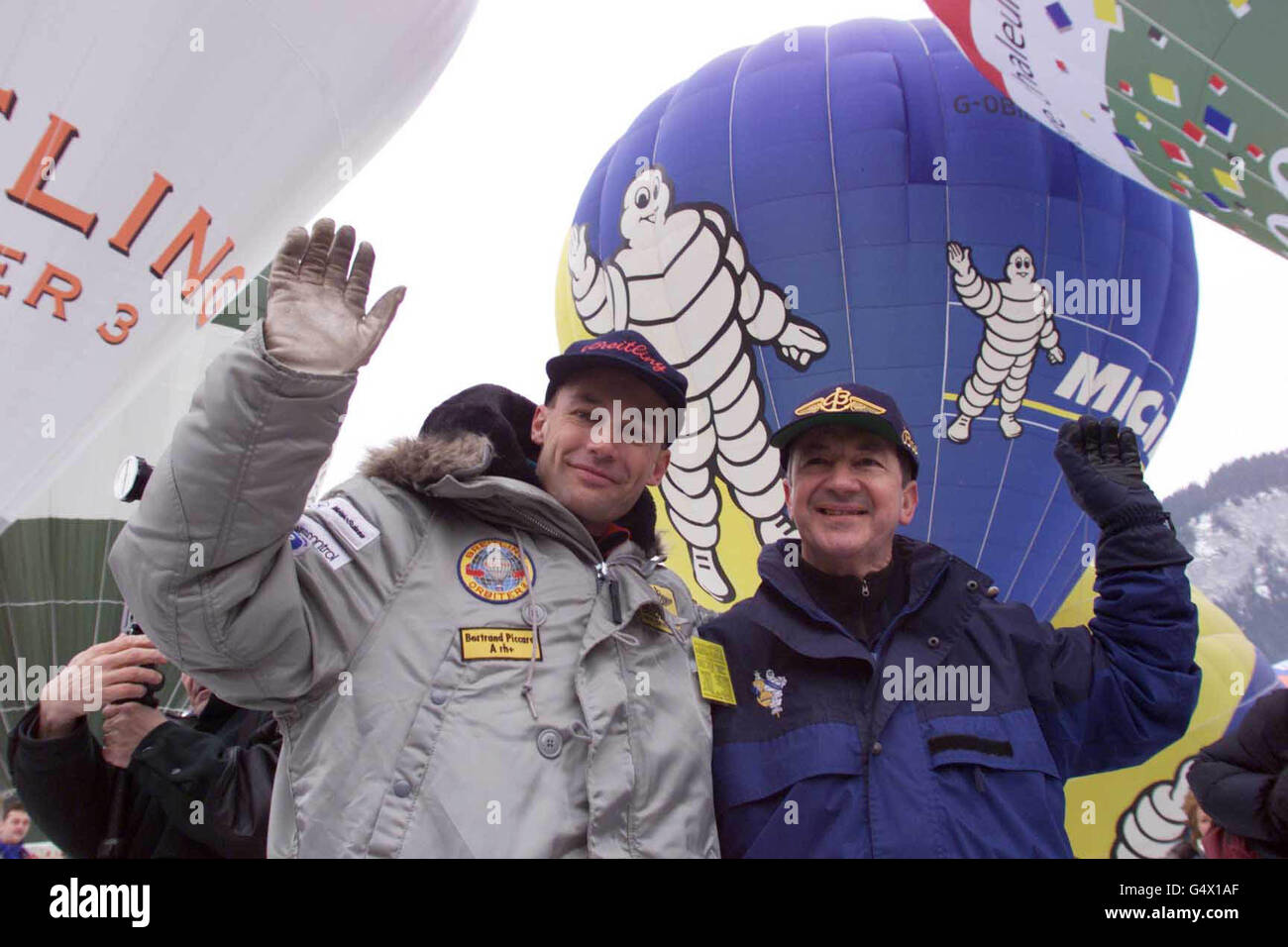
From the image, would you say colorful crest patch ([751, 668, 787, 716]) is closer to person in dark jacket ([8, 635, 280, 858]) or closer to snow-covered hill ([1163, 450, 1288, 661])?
person in dark jacket ([8, 635, 280, 858])

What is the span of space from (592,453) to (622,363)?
179 mm

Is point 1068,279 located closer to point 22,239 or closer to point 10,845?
point 22,239

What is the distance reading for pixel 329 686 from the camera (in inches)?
59.2

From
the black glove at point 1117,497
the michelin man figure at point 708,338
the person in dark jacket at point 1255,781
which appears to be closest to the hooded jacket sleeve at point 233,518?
the black glove at point 1117,497

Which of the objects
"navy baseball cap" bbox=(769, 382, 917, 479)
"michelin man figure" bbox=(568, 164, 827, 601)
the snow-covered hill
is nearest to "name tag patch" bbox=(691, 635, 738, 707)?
"navy baseball cap" bbox=(769, 382, 917, 479)

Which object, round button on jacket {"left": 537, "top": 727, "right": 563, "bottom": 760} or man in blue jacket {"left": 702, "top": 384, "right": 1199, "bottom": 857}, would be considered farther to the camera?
man in blue jacket {"left": 702, "top": 384, "right": 1199, "bottom": 857}

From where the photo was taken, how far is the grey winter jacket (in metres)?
1.33

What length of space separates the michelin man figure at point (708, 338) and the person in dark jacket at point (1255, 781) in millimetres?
4500

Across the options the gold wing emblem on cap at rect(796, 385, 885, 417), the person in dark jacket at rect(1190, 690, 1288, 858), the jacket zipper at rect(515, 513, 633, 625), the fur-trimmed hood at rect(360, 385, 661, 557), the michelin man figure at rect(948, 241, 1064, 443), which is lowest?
the person in dark jacket at rect(1190, 690, 1288, 858)

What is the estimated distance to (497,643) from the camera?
1.56 metres

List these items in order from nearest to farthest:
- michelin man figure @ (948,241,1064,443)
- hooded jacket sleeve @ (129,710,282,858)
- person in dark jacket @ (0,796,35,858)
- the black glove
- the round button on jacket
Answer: the round button on jacket < the black glove < hooded jacket sleeve @ (129,710,282,858) < person in dark jacket @ (0,796,35,858) < michelin man figure @ (948,241,1064,443)

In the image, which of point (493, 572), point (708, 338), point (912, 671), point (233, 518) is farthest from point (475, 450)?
point (708, 338)

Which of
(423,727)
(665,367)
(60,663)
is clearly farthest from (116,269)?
(60,663)

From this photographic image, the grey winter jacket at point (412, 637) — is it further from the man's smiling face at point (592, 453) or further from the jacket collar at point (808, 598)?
the jacket collar at point (808, 598)
